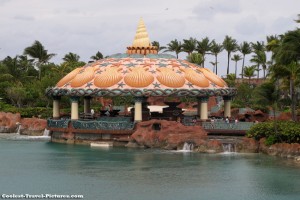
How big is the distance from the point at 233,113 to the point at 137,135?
20.0 metres

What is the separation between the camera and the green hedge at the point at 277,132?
46.5 metres

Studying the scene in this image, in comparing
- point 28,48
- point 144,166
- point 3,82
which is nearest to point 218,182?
point 144,166

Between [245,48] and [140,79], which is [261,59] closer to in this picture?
[245,48]

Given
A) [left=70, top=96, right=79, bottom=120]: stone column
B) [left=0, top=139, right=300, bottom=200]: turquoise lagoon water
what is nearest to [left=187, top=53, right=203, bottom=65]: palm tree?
[left=70, top=96, right=79, bottom=120]: stone column

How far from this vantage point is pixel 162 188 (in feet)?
115

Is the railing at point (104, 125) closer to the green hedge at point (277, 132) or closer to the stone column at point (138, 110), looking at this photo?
the stone column at point (138, 110)

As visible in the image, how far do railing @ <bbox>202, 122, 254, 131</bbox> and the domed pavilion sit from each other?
4.75 m

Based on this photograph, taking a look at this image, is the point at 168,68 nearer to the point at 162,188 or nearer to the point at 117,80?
the point at 117,80

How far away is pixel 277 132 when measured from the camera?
156 ft

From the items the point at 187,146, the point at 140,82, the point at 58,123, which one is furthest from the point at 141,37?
the point at 187,146

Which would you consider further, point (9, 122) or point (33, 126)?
point (9, 122)

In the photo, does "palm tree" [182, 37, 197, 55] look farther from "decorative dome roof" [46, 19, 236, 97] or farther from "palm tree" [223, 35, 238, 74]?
"decorative dome roof" [46, 19, 236, 97]

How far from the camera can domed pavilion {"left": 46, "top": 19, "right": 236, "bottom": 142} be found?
59.1 m

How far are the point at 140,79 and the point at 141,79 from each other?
10 cm
